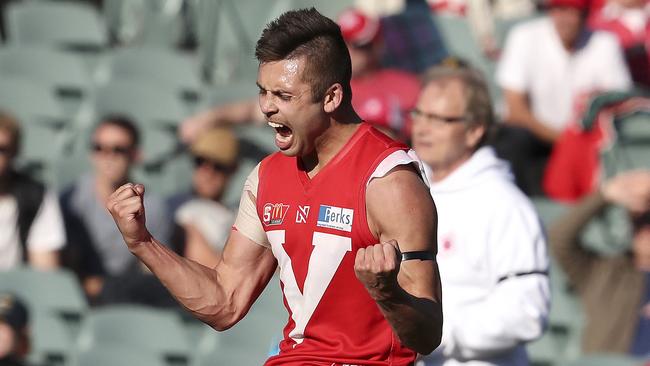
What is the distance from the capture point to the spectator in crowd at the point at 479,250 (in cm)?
520

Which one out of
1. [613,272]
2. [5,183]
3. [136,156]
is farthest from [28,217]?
[613,272]

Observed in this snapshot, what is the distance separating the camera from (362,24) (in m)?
9.14

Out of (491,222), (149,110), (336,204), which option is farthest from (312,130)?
(149,110)

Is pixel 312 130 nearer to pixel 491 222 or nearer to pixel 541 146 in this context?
pixel 491 222

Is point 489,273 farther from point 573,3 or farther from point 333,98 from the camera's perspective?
point 573,3

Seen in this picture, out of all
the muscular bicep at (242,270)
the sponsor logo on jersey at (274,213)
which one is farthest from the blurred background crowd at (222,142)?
the sponsor logo on jersey at (274,213)

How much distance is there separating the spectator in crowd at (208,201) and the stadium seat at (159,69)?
60.0 inches

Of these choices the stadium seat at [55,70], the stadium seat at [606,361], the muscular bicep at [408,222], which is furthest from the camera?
the stadium seat at [55,70]

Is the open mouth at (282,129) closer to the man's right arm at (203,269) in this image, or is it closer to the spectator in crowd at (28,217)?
the man's right arm at (203,269)

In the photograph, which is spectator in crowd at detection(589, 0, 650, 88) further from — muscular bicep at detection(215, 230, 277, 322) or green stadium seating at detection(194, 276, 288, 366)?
muscular bicep at detection(215, 230, 277, 322)

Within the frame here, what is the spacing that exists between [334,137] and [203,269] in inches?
23.7

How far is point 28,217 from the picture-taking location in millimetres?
8445

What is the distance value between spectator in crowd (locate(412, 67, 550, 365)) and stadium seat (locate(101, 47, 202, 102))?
5.17 m

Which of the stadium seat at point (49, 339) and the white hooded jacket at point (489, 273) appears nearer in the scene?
the white hooded jacket at point (489, 273)
